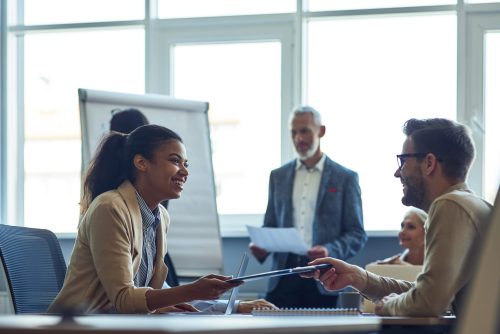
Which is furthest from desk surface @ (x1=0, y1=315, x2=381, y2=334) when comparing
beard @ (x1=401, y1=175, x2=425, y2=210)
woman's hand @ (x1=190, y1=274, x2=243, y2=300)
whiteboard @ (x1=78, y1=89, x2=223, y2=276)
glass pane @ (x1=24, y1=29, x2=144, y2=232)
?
glass pane @ (x1=24, y1=29, x2=144, y2=232)

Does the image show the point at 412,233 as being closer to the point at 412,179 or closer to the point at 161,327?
the point at 412,179

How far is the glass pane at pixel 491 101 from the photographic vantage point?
675 cm

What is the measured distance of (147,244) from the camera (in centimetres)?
347

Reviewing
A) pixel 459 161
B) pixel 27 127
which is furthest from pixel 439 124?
pixel 27 127

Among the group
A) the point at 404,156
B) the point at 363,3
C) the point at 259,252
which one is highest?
the point at 363,3

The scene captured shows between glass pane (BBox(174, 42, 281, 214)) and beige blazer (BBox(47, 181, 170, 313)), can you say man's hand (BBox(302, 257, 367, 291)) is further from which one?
glass pane (BBox(174, 42, 281, 214))

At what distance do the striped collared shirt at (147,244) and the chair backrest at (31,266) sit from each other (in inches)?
10.8

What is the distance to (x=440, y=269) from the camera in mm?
2631

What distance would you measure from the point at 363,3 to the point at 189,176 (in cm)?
184

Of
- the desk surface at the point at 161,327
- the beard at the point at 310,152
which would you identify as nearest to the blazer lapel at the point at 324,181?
the beard at the point at 310,152

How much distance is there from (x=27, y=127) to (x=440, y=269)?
5595mm

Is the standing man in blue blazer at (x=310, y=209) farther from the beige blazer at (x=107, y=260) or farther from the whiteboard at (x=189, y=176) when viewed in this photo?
the beige blazer at (x=107, y=260)

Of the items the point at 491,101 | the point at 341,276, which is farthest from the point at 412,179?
the point at 491,101

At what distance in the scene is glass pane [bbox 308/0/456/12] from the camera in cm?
695
